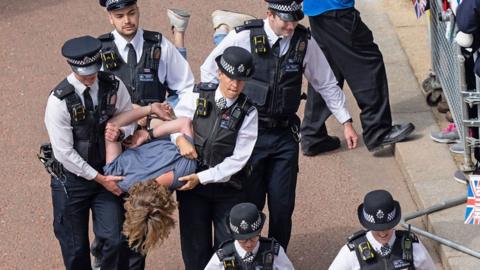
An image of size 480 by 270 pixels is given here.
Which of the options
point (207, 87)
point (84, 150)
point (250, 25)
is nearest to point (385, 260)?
point (207, 87)

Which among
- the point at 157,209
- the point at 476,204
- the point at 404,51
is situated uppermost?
the point at 157,209

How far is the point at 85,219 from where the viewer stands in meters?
7.62

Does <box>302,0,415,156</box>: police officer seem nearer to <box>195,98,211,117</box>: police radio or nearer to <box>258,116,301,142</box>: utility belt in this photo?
<box>258,116,301,142</box>: utility belt

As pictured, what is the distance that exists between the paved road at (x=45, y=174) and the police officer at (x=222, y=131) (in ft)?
3.87

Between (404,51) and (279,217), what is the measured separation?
3990mm

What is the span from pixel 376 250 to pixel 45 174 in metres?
3.69

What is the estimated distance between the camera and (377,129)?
9648 millimetres

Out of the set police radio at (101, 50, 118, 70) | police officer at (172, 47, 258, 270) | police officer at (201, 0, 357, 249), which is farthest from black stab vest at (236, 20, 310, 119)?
police radio at (101, 50, 118, 70)

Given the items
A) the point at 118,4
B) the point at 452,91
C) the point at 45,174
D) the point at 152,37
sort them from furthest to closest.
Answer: the point at 45,174
the point at 452,91
the point at 152,37
the point at 118,4

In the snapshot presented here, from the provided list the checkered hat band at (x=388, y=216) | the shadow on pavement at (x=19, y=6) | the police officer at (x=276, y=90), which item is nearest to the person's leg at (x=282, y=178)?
the police officer at (x=276, y=90)

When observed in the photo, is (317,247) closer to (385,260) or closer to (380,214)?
(385,260)

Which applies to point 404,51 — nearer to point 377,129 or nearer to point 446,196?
point 377,129

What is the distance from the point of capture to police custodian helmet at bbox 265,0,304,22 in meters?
7.48

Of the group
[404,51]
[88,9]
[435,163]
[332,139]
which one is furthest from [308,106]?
[88,9]
